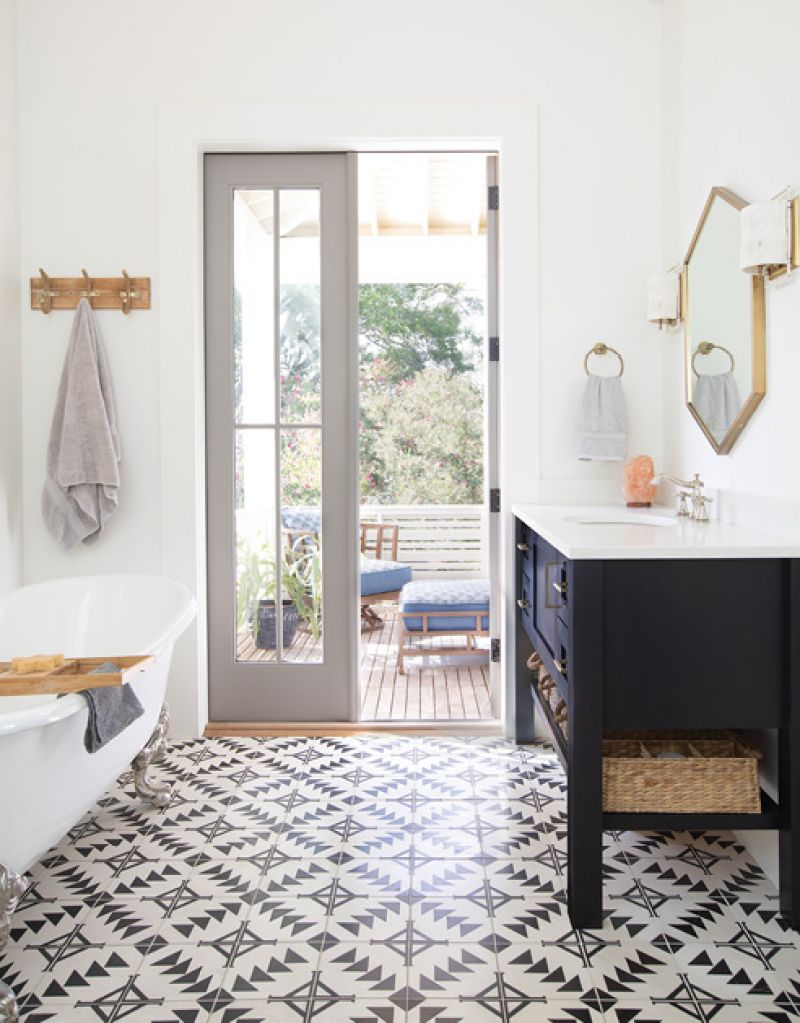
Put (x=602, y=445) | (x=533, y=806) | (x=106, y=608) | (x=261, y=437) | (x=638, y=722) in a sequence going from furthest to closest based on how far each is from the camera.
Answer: (x=261, y=437)
(x=602, y=445)
(x=106, y=608)
(x=533, y=806)
(x=638, y=722)

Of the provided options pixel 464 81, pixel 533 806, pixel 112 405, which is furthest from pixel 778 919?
pixel 464 81

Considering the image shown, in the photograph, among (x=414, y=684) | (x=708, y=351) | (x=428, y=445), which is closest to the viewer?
(x=708, y=351)

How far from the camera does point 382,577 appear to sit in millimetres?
5164

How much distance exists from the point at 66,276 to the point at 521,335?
69.5 inches

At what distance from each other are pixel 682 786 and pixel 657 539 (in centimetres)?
60

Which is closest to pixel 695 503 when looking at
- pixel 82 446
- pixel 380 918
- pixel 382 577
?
pixel 380 918

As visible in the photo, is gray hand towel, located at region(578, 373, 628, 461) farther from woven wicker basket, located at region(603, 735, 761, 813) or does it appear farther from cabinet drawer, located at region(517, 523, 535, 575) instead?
woven wicker basket, located at region(603, 735, 761, 813)

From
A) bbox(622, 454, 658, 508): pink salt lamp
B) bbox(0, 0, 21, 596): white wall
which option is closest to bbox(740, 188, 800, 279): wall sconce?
bbox(622, 454, 658, 508): pink salt lamp

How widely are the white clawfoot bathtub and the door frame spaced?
1.52 feet

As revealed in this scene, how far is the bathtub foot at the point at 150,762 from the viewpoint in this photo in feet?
8.11

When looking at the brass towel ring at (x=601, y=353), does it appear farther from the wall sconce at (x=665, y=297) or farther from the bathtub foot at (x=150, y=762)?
the bathtub foot at (x=150, y=762)

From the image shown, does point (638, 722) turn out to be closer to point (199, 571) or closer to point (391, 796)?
point (391, 796)

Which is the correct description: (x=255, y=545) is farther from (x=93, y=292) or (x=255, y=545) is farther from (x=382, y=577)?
(x=382, y=577)

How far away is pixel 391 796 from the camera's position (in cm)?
260
